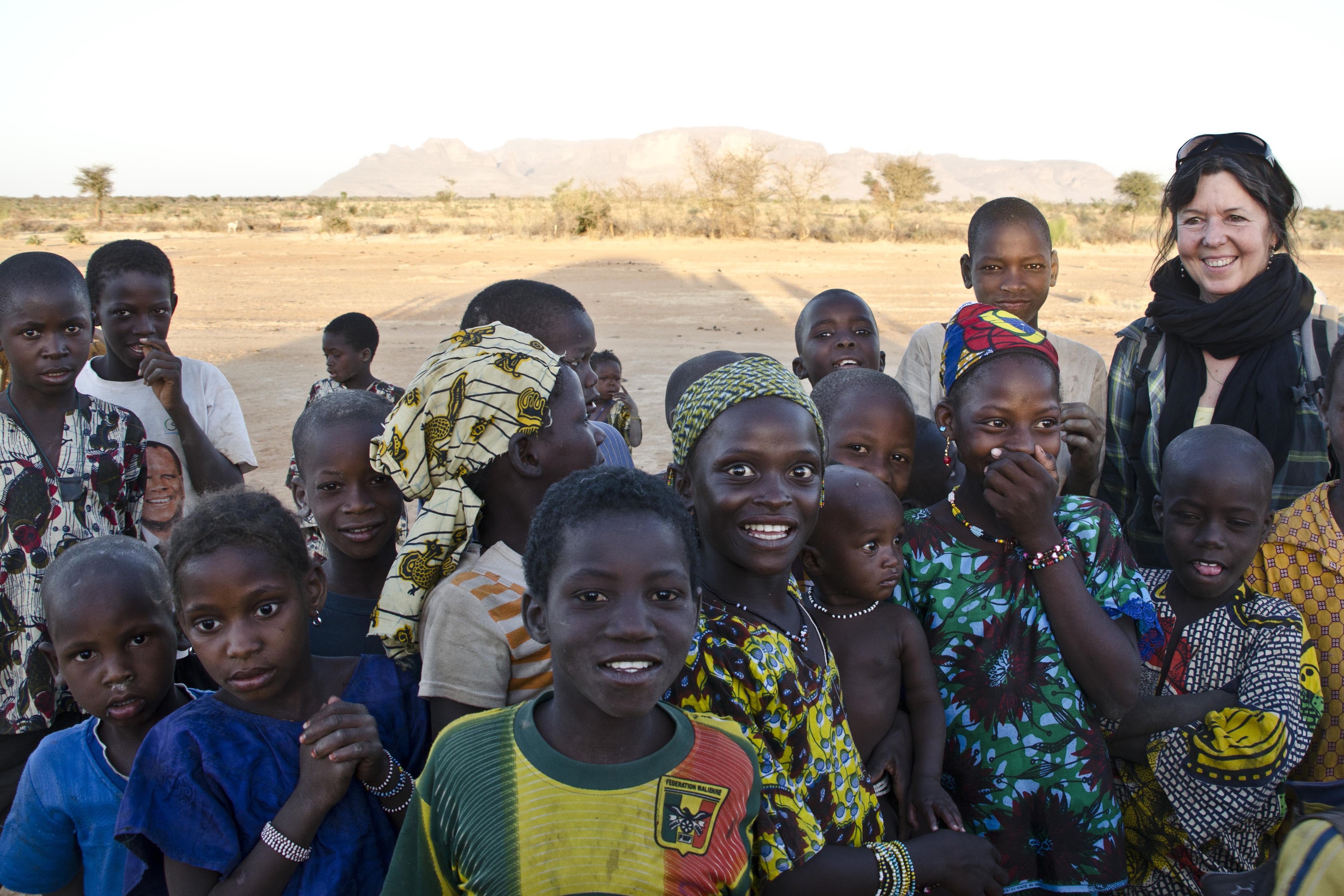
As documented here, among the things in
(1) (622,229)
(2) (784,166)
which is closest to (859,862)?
(1) (622,229)

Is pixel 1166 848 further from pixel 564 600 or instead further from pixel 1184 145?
pixel 1184 145

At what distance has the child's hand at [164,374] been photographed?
3.18m

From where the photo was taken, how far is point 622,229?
2892 centimetres

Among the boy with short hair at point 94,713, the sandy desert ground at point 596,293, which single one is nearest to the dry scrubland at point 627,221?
the sandy desert ground at point 596,293

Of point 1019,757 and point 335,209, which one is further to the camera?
point 335,209

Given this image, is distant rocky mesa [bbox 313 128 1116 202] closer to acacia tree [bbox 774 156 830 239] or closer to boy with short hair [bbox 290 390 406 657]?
acacia tree [bbox 774 156 830 239]

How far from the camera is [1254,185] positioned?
3.06 metres

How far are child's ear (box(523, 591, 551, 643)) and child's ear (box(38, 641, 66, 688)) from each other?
Answer: 119 cm

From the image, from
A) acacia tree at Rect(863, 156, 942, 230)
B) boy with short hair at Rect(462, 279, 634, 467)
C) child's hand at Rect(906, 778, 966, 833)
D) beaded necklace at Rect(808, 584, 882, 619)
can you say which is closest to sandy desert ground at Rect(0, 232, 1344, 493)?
boy with short hair at Rect(462, 279, 634, 467)

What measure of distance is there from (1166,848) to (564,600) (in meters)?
1.79

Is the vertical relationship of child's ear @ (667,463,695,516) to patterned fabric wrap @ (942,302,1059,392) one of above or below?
below

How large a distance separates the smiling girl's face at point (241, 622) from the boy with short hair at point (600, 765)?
1.65 feet

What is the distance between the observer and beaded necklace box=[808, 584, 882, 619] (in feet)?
7.51

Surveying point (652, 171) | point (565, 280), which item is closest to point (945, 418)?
point (565, 280)
